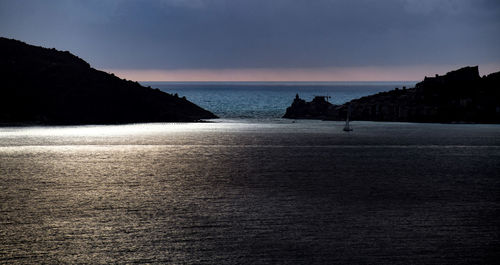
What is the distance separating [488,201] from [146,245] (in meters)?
9.17

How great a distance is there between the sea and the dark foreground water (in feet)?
0.12

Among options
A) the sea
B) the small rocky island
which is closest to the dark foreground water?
the sea

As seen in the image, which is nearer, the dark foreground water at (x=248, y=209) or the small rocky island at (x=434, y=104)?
the dark foreground water at (x=248, y=209)

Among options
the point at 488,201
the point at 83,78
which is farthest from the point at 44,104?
the point at 488,201

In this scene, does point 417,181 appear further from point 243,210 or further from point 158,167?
point 158,167

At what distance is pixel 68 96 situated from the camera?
6706cm

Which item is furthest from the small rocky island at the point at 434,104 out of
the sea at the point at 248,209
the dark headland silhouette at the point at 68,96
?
the sea at the point at 248,209

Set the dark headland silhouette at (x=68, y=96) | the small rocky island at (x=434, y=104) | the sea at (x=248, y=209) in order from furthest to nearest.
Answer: the small rocky island at (x=434, y=104) < the dark headland silhouette at (x=68, y=96) < the sea at (x=248, y=209)

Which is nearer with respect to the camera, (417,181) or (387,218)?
(387,218)

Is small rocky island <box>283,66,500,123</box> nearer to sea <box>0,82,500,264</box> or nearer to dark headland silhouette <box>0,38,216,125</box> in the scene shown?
dark headland silhouette <box>0,38,216,125</box>

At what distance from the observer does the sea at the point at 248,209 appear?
28.3ft

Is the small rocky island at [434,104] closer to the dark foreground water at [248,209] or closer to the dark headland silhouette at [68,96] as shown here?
the dark headland silhouette at [68,96]

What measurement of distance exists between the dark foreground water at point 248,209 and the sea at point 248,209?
4 cm

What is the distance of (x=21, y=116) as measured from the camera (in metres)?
56.9
